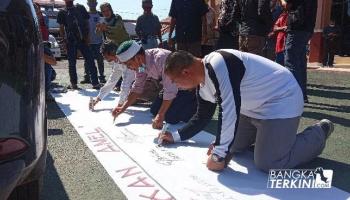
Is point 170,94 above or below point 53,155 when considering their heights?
above

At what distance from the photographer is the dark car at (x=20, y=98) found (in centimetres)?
141

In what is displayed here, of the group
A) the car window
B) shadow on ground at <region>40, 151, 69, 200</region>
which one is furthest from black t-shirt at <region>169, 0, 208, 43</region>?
the car window

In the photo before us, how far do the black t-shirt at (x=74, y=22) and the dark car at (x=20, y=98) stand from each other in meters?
5.13

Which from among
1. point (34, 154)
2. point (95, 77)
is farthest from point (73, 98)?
point (34, 154)

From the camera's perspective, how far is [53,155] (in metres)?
3.16

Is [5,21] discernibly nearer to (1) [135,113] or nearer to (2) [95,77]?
(1) [135,113]

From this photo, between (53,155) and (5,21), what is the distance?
184 centimetres

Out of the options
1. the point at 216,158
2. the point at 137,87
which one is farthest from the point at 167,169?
the point at 137,87

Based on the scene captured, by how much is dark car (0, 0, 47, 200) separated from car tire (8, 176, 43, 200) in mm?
202

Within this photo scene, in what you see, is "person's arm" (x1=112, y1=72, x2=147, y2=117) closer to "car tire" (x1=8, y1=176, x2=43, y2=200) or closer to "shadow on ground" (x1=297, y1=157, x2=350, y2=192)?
"shadow on ground" (x1=297, y1=157, x2=350, y2=192)

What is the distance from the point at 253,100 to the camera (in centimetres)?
271
